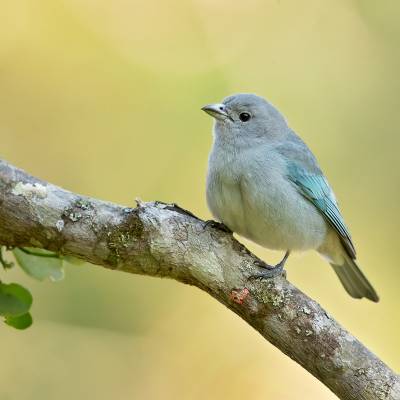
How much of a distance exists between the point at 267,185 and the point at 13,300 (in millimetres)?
1784

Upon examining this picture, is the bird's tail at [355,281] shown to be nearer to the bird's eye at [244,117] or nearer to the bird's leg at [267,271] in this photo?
the bird's eye at [244,117]

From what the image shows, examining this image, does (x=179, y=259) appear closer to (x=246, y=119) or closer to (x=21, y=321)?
(x=21, y=321)

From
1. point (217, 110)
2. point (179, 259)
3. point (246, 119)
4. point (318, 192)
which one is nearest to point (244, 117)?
point (246, 119)

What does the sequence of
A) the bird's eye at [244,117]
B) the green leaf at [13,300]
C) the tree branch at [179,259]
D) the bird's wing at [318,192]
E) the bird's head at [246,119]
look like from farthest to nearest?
the bird's eye at [244,117] → the bird's head at [246,119] → the bird's wing at [318,192] → the tree branch at [179,259] → the green leaf at [13,300]

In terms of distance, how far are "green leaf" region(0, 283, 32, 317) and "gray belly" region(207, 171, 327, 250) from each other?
1528 mm

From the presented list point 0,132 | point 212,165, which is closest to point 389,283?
point 212,165

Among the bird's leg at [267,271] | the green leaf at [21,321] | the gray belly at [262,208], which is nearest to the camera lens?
the green leaf at [21,321]

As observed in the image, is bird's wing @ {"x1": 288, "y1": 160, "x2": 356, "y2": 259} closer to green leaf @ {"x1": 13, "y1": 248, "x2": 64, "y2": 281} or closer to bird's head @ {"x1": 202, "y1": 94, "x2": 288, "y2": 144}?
bird's head @ {"x1": 202, "y1": 94, "x2": 288, "y2": 144}

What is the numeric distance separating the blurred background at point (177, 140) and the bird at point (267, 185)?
5.40ft

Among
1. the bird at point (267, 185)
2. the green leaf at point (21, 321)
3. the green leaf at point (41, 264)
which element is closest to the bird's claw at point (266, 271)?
the bird at point (267, 185)

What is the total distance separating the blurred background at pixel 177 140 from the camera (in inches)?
244

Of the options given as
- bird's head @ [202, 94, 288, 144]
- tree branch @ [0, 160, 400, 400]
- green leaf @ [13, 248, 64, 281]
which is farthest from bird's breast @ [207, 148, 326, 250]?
green leaf @ [13, 248, 64, 281]

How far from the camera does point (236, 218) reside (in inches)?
168

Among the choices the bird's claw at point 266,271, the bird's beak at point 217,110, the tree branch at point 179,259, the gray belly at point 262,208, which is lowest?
the tree branch at point 179,259
